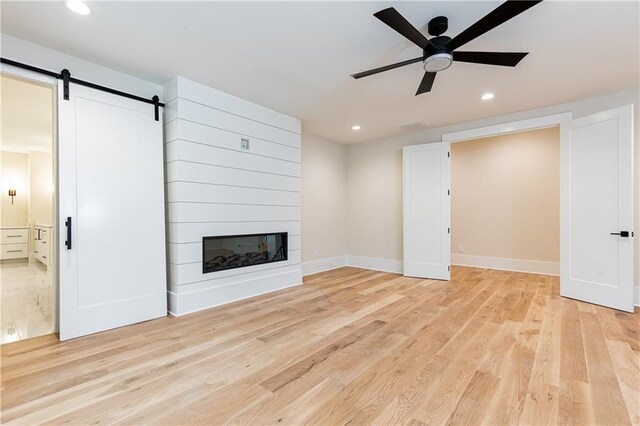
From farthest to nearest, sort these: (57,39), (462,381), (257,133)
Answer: (257,133) → (57,39) → (462,381)

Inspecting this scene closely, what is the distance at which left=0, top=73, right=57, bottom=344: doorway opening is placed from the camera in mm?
3066

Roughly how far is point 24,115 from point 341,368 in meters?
6.08

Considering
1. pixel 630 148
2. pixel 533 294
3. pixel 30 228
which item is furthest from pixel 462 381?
pixel 30 228

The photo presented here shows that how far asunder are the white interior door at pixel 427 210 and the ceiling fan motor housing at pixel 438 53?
281 cm

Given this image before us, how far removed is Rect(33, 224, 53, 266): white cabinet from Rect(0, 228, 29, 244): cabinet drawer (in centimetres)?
32

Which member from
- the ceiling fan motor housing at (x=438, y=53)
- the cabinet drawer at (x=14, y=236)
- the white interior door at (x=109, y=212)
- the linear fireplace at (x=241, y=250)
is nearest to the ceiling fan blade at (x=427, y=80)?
the ceiling fan motor housing at (x=438, y=53)

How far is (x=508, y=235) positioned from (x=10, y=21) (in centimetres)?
762

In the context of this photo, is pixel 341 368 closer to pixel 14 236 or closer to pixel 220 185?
pixel 220 185

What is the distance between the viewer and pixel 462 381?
80.1 inches

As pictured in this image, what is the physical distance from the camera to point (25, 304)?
145 inches

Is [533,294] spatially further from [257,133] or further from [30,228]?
[30,228]

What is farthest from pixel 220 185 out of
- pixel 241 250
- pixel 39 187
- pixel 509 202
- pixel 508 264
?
pixel 39 187

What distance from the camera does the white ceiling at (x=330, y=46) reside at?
2.27 m

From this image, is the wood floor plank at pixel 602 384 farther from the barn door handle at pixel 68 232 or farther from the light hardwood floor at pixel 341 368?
the barn door handle at pixel 68 232
